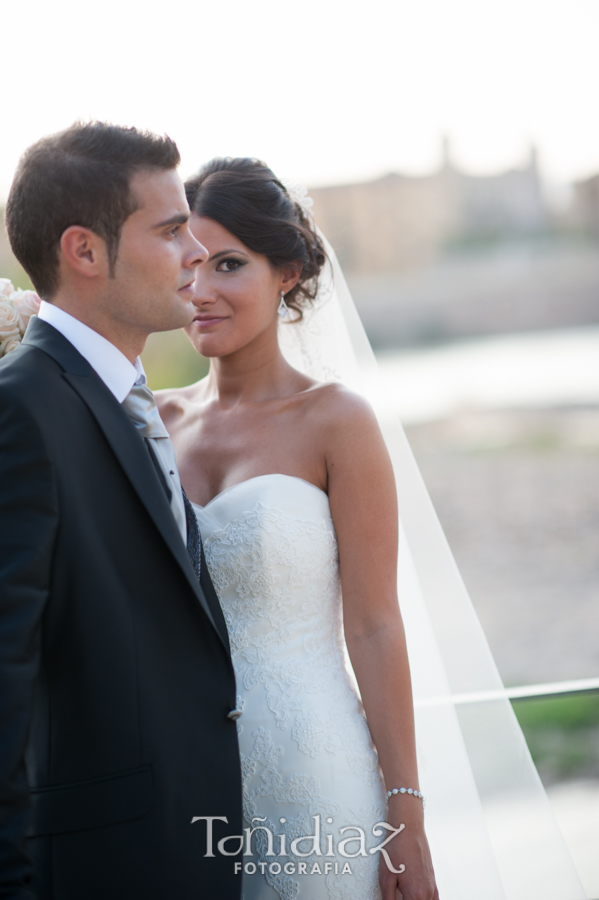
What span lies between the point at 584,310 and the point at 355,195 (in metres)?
12.1

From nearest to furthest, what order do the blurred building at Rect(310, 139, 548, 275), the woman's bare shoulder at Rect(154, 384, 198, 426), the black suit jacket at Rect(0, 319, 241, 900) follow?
1. the black suit jacket at Rect(0, 319, 241, 900)
2. the woman's bare shoulder at Rect(154, 384, 198, 426)
3. the blurred building at Rect(310, 139, 548, 275)

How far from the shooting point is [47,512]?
4.56 feet

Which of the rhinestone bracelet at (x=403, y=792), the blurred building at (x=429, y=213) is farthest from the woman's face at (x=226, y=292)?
the blurred building at (x=429, y=213)

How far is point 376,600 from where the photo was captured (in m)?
2.13

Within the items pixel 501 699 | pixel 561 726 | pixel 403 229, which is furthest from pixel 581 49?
pixel 501 699

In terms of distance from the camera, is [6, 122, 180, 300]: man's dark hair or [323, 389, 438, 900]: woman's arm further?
[323, 389, 438, 900]: woman's arm

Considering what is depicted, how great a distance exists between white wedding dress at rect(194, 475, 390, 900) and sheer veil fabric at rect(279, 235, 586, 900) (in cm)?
34

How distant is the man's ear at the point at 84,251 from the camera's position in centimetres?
157

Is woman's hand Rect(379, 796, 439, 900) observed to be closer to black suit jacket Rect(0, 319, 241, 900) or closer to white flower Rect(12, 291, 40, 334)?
black suit jacket Rect(0, 319, 241, 900)

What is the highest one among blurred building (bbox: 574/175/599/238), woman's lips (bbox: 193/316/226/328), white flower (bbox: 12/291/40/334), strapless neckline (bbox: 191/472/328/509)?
blurred building (bbox: 574/175/599/238)

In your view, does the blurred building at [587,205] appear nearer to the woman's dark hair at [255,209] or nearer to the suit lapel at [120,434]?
the woman's dark hair at [255,209]

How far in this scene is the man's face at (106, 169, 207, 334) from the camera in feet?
5.27

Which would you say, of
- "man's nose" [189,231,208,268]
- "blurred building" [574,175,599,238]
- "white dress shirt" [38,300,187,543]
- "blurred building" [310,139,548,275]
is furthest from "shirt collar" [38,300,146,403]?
"blurred building" [574,175,599,238]

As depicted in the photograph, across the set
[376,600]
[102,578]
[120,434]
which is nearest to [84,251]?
[120,434]
